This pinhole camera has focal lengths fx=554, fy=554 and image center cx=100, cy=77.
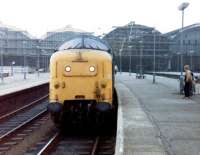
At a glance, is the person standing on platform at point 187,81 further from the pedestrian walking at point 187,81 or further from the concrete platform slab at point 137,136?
the concrete platform slab at point 137,136

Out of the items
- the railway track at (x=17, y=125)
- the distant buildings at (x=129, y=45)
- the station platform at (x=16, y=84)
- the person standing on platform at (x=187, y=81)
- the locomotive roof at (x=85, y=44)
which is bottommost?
the railway track at (x=17, y=125)

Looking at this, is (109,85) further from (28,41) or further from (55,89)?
(28,41)

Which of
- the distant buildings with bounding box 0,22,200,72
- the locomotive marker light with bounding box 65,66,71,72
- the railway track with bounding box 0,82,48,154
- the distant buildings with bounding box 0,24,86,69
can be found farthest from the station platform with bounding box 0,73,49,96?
the distant buildings with bounding box 0,24,86,69

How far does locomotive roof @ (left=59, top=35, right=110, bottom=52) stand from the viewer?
17.3 meters

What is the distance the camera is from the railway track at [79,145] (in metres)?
14.1

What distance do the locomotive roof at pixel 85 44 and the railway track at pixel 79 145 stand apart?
278 centimetres

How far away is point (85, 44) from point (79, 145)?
362cm

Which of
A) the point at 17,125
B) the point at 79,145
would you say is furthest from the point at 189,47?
the point at 79,145

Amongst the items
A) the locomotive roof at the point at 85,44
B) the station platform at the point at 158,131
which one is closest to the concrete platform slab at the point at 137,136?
the station platform at the point at 158,131

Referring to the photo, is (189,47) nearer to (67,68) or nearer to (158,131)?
(67,68)

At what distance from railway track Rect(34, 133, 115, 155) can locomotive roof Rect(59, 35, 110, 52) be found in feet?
9.12

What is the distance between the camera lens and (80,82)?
1608cm

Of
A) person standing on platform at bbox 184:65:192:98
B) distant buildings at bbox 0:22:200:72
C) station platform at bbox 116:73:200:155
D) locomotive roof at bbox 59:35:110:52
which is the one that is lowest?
station platform at bbox 116:73:200:155

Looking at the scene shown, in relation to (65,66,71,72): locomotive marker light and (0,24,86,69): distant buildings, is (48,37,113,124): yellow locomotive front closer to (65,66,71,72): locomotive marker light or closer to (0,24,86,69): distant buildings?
(65,66,71,72): locomotive marker light
